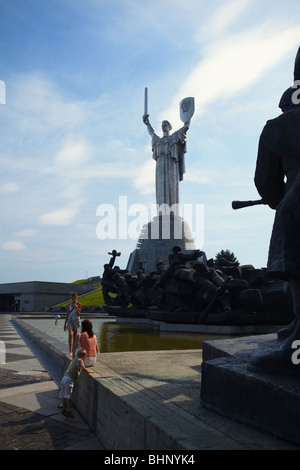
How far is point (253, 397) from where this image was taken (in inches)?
90.7

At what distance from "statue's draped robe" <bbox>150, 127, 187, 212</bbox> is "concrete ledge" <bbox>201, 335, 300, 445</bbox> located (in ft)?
110

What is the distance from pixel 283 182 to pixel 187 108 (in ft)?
111

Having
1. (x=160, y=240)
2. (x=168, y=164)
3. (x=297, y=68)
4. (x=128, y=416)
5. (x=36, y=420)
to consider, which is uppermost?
(x=168, y=164)

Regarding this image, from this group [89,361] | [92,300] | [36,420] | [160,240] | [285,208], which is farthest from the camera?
[92,300]

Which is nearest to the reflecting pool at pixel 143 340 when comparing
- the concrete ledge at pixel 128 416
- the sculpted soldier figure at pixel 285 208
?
the concrete ledge at pixel 128 416

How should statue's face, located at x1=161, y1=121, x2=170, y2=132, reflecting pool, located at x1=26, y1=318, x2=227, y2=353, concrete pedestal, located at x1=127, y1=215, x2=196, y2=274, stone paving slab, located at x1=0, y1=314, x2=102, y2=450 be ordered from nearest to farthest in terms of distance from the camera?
stone paving slab, located at x1=0, y1=314, x2=102, y2=450
reflecting pool, located at x1=26, y1=318, x2=227, y2=353
concrete pedestal, located at x1=127, y1=215, x2=196, y2=274
statue's face, located at x1=161, y1=121, x2=170, y2=132

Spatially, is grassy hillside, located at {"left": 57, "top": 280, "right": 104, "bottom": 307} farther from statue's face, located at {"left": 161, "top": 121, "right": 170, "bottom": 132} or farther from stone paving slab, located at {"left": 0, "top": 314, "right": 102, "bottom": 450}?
stone paving slab, located at {"left": 0, "top": 314, "right": 102, "bottom": 450}

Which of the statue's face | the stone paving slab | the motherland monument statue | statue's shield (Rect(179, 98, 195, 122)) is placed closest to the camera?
the stone paving slab

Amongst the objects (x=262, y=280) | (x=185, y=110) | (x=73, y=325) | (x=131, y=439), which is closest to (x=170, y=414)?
(x=131, y=439)

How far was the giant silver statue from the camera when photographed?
35750 mm

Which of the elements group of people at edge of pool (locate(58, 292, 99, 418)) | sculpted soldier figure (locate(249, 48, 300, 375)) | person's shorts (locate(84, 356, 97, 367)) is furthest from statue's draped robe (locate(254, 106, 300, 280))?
person's shorts (locate(84, 356, 97, 367))

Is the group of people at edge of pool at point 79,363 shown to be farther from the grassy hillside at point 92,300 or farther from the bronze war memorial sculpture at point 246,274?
the grassy hillside at point 92,300

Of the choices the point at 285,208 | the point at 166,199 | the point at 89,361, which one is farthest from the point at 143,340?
the point at 166,199

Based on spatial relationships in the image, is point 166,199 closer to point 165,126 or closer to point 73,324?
point 165,126
